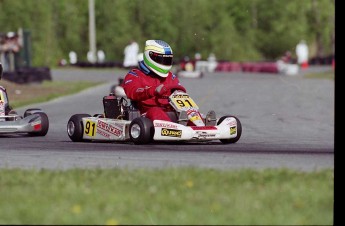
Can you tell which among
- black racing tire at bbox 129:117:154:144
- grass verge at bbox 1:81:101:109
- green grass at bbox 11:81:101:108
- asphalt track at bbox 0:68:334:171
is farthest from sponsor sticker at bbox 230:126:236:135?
green grass at bbox 11:81:101:108

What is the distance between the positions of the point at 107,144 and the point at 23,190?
16.3ft

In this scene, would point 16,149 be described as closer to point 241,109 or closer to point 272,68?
point 241,109

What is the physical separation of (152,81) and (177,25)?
63.3 metres

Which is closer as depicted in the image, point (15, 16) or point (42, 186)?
point (42, 186)

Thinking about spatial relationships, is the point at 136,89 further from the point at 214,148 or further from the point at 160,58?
the point at 214,148

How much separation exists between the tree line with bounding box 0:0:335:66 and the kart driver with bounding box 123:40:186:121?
5455 cm

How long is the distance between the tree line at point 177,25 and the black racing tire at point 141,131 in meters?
55.5

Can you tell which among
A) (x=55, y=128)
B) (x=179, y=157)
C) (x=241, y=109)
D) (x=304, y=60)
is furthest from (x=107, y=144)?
(x=304, y=60)

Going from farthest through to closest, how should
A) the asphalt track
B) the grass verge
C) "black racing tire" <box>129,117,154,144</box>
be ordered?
the grass verge, "black racing tire" <box>129,117,154,144</box>, the asphalt track

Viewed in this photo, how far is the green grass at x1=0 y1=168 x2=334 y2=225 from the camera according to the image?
7.02 m

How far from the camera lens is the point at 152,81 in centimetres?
1356

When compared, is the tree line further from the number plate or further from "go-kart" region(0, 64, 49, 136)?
the number plate

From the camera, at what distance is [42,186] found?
8.35 m

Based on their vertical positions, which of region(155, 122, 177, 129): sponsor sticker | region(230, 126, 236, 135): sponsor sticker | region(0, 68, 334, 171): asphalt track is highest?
region(155, 122, 177, 129): sponsor sticker
